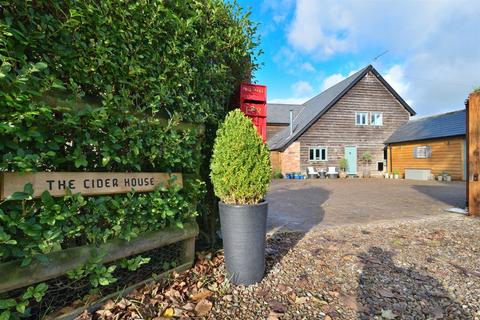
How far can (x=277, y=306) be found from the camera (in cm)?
216

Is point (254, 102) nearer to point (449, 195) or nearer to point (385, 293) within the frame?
point (385, 293)

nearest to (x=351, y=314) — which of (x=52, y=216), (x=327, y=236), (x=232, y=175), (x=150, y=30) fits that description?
(x=232, y=175)

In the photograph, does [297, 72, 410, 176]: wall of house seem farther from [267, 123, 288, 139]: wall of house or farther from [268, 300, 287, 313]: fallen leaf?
[268, 300, 287, 313]: fallen leaf

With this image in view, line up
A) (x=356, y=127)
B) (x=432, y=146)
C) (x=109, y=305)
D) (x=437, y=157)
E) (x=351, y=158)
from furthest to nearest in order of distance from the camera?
1. (x=356, y=127)
2. (x=351, y=158)
3. (x=432, y=146)
4. (x=437, y=157)
5. (x=109, y=305)

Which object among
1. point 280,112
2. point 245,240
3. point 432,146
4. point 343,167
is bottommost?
point 245,240

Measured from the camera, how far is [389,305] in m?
2.17

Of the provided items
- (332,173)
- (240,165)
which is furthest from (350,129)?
(240,165)

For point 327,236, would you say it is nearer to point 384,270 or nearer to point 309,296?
point 384,270

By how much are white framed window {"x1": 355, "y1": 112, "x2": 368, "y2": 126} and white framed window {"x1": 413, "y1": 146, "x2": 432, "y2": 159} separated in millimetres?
4284

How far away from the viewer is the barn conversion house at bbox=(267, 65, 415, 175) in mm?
19547

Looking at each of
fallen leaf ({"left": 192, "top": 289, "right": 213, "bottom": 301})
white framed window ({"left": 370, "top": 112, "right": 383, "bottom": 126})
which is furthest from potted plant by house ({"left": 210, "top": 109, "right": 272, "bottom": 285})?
white framed window ({"left": 370, "top": 112, "right": 383, "bottom": 126})

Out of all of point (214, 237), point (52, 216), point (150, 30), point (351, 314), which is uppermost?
point (150, 30)

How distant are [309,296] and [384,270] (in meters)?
1.09

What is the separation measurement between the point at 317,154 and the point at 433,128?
777 cm
